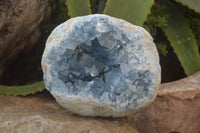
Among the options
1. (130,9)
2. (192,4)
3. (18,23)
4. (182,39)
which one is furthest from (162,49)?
(18,23)

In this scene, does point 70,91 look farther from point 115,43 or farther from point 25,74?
point 25,74

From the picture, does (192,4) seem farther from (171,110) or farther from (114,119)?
(114,119)

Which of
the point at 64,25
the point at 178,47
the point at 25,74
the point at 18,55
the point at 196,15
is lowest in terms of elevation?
the point at 25,74

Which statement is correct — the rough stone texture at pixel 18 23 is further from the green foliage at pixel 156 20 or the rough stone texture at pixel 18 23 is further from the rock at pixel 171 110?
the rock at pixel 171 110

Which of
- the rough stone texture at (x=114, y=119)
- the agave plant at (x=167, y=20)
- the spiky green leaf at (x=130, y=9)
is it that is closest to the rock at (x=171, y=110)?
the rough stone texture at (x=114, y=119)

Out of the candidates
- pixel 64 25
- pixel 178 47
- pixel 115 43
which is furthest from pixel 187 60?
pixel 64 25

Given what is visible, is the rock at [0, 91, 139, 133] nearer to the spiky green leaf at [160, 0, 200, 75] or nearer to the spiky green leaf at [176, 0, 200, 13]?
the spiky green leaf at [160, 0, 200, 75]
